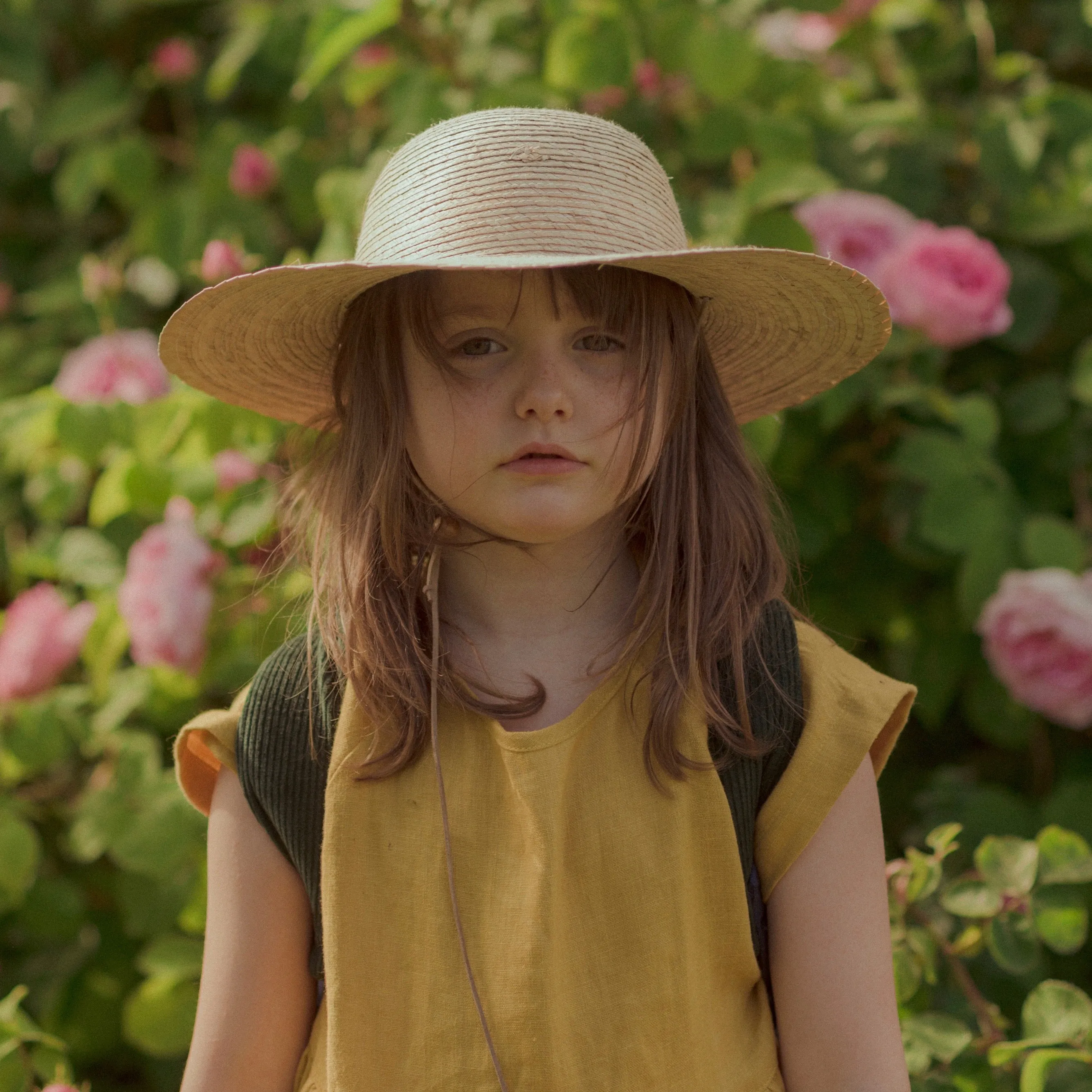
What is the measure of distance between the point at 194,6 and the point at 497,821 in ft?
7.61

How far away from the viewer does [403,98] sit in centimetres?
209

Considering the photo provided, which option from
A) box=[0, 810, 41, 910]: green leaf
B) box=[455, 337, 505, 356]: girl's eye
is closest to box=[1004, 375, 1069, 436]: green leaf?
box=[455, 337, 505, 356]: girl's eye

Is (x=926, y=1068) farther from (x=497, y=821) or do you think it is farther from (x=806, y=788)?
(x=497, y=821)

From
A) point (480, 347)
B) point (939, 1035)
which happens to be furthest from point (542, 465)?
point (939, 1035)

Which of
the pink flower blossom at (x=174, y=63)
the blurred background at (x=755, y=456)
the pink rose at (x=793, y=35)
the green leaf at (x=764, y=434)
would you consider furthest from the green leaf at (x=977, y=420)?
the pink flower blossom at (x=174, y=63)

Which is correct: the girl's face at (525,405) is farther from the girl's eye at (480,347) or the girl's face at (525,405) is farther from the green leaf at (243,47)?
the green leaf at (243,47)

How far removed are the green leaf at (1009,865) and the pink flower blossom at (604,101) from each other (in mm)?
1246

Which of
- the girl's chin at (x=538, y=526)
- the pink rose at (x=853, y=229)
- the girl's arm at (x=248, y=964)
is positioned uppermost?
the pink rose at (x=853, y=229)

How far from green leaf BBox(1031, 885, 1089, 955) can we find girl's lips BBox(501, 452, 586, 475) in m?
0.76

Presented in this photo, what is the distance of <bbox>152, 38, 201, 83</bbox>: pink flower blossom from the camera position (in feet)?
8.58

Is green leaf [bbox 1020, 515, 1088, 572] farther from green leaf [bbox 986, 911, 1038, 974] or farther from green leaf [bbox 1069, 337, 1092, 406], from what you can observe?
green leaf [bbox 986, 911, 1038, 974]

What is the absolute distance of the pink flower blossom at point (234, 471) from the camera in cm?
188

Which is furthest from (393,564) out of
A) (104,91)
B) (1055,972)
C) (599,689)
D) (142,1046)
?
(104,91)

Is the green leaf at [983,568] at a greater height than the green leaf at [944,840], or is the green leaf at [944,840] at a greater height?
the green leaf at [983,568]
